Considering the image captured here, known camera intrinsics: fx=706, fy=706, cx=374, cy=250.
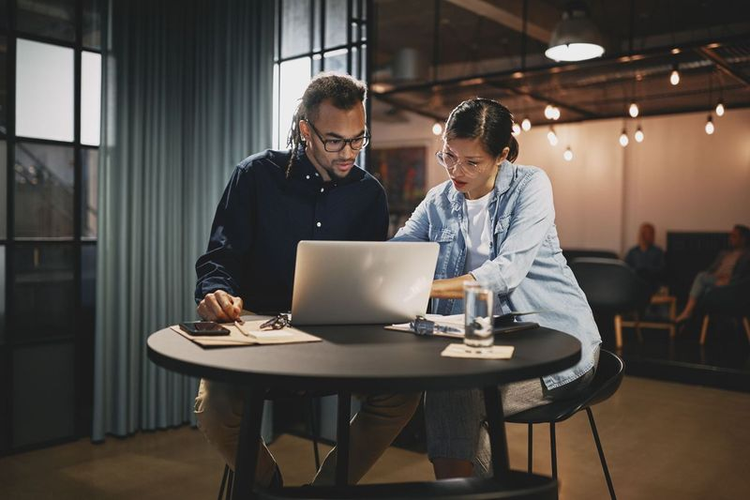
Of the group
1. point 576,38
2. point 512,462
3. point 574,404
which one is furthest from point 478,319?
point 576,38

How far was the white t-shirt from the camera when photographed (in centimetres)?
231

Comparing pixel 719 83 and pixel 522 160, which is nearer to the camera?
pixel 719 83

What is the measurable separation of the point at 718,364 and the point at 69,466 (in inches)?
189

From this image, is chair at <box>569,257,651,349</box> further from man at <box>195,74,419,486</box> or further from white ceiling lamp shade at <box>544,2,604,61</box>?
man at <box>195,74,419,486</box>

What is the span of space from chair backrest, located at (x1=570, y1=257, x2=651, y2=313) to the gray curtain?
4108 millimetres

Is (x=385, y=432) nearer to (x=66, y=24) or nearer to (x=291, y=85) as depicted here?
(x=291, y=85)

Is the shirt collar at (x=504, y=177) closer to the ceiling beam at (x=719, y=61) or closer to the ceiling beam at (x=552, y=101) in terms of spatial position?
the ceiling beam at (x=719, y=61)

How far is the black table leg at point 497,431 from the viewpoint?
62.6 inches

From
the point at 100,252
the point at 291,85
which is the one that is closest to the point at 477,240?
the point at 291,85

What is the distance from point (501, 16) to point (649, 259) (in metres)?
3.48

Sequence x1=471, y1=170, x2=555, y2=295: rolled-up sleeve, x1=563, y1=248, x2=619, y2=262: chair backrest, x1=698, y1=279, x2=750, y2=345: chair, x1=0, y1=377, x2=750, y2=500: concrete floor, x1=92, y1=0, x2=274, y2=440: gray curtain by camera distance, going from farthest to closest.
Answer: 1. x1=563, y1=248, x2=619, y2=262: chair backrest
2. x1=698, y1=279, x2=750, y2=345: chair
3. x1=92, y1=0, x2=274, y2=440: gray curtain
4. x1=0, y1=377, x2=750, y2=500: concrete floor
5. x1=471, y1=170, x2=555, y2=295: rolled-up sleeve

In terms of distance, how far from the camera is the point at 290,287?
2.42 metres

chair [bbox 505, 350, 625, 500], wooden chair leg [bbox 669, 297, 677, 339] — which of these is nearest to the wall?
wooden chair leg [bbox 669, 297, 677, 339]

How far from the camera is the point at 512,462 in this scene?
11.5 feet
